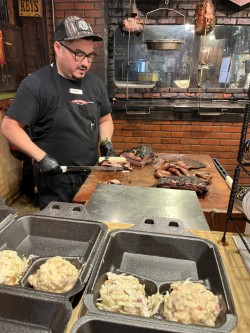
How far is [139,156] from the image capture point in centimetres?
322

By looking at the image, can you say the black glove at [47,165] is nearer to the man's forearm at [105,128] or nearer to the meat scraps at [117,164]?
the meat scraps at [117,164]

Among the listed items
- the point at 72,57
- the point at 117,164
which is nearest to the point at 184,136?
the point at 117,164

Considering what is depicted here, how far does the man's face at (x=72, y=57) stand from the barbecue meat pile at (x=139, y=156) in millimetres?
1045

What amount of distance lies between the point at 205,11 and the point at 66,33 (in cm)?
244

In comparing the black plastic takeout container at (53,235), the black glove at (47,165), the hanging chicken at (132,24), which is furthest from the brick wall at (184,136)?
the black plastic takeout container at (53,235)

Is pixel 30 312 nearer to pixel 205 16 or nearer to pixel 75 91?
pixel 75 91

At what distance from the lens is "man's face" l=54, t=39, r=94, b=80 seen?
8.16ft

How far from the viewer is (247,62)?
4.83 meters

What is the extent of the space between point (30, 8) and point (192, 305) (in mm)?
4615

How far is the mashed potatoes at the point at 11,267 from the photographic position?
1045mm

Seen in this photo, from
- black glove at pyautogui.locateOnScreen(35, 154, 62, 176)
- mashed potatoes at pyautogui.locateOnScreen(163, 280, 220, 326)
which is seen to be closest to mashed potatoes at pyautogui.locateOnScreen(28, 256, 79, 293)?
mashed potatoes at pyautogui.locateOnScreen(163, 280, 220, 326)

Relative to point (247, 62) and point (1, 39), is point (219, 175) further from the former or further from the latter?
point (1, 39)

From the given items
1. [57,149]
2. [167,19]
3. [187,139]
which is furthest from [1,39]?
[187,139]

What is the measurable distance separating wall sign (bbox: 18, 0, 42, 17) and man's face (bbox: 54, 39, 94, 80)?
2132mm
